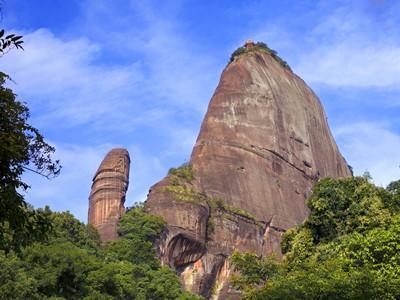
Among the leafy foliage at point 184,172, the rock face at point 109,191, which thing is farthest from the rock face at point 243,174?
the rock face at point 109,191

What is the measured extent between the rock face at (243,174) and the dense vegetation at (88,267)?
256 centimetres

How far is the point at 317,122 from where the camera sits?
256 ft

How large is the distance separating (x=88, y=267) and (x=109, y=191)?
949 inches

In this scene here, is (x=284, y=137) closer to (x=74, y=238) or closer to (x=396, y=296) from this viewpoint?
(x=74, y=238)

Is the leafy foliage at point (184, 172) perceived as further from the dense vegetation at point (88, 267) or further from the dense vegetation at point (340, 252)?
the dense vegetation at point (340, 252)

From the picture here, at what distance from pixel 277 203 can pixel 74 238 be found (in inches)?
858

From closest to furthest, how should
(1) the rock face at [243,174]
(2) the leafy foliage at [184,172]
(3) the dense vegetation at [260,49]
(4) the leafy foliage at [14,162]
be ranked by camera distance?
(4) the leafy foliage at [14,162], (1) the rock face at [243,174], (2) the leafy foliage at [184,172], (3) the dense vegetation at [260,49]

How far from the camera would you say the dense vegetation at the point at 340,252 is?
19.2 meters

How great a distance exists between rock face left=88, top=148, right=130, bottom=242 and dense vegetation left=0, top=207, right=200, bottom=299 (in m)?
1.52

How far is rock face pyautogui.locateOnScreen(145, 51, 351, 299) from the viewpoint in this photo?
54.8m

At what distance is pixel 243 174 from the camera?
63.4m

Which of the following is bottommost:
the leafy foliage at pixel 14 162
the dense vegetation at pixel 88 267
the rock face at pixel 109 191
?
the leafy foliage at pixel 14 162

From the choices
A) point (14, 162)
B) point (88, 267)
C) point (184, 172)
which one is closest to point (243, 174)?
point (184, 172)

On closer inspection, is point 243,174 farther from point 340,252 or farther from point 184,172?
point 340,252
